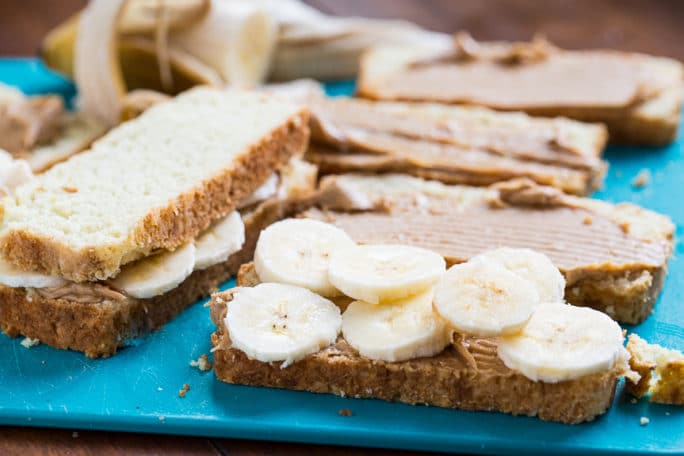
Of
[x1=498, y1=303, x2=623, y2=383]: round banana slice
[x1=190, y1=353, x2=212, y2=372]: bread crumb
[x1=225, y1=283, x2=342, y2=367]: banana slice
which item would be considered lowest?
[x1=190, y1=353, x2=212, y2=372]: bread crumb

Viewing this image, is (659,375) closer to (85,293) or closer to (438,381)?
(438,381)

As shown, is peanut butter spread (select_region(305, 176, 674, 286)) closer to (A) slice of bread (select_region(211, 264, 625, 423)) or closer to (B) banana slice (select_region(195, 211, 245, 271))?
(B) banana slice (select_region(195, 211, 245, 271))

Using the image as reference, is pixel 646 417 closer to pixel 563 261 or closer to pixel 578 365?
pixel 578 365

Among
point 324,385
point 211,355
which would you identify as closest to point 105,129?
point 211,355

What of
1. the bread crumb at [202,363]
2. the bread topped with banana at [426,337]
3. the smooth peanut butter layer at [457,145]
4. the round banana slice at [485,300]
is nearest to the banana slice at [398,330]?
the bread topped with banana at [426,337]

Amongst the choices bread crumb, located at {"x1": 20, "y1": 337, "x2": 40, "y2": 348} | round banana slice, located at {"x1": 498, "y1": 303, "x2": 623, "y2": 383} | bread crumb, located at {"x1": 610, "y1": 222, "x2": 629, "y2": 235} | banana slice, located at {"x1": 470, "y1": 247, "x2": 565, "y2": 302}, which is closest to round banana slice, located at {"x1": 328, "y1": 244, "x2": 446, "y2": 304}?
banana slice, located at {"x1": 470, "y1": 247, "x2": 565, "y2": 302}

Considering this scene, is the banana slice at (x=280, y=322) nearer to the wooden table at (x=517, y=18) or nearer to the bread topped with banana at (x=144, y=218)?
the bread topped with banana at (x=144, y=218)

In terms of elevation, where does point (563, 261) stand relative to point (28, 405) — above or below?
above

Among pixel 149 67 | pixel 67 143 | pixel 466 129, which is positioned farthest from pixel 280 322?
pixel 149 67
